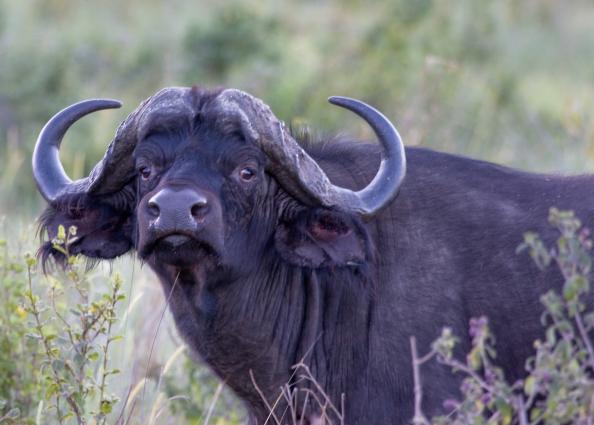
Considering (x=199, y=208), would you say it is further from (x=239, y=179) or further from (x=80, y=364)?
(x=80, y=364)

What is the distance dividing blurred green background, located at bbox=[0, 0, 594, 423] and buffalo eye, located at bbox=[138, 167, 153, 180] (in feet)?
16.6

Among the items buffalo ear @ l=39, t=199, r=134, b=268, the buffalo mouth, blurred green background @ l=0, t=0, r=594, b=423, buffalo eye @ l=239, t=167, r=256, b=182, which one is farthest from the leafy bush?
blurred green background @ l=0, t=0, r=594, b=423

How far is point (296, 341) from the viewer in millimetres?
5996

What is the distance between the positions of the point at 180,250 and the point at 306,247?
0.63 m

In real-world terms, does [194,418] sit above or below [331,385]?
below

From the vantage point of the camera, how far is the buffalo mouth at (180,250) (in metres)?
5.38

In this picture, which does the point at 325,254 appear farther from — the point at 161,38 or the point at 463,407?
the point at 161,38

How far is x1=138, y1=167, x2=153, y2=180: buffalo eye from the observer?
573cm

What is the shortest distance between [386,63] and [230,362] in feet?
28.6

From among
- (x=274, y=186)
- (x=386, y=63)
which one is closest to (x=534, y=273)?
(x=274, y=186)

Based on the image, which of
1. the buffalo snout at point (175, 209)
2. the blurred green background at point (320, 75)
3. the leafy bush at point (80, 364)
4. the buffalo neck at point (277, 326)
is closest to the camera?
the buffalo snout at point (175, 209)

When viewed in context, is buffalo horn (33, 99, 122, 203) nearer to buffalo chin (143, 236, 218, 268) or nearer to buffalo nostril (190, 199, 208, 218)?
buffalo chin (143, 236, 218, 268)

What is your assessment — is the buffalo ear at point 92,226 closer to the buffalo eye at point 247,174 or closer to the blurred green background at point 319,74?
the buffalo eye at point 247,174

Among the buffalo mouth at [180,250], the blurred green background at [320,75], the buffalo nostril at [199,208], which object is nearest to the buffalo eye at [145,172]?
the buffalo mouth at [180,250]
